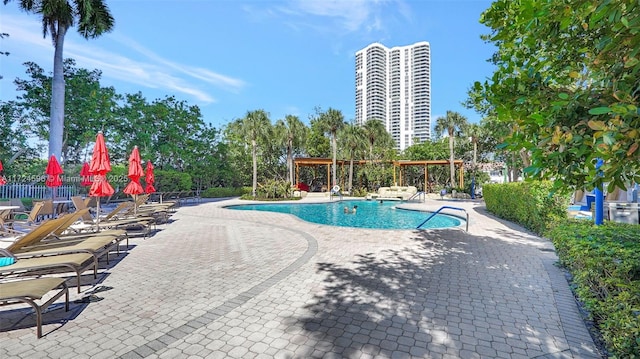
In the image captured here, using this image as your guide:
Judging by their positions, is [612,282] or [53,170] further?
[53,170]

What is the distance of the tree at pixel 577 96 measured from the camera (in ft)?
5.37

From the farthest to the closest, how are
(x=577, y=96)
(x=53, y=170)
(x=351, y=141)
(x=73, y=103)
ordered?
(x=351, y=141) < (x=73, y=103) < (x=53, y=170) < (x=577, y=96)

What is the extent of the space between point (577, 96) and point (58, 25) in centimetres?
2124

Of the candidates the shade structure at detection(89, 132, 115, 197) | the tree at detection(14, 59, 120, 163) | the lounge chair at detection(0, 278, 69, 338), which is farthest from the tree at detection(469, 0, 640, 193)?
the tree at detection(14, 59, 120, 163)

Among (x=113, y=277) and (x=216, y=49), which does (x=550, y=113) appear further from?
(x=216, y=49)

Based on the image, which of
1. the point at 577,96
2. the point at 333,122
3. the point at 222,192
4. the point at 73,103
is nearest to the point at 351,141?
the point at 333,122

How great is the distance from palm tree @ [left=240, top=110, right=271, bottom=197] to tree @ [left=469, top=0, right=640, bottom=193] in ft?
80.4

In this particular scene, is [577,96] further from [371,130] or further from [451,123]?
[371,130]

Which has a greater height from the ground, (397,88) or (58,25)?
(397,88)

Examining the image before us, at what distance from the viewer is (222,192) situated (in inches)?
1140

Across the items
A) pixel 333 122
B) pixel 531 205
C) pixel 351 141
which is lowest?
pixel 531 205

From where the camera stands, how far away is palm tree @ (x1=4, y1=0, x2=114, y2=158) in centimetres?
1420

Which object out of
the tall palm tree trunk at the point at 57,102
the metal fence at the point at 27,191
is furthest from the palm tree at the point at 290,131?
the metal fence at the point at 27,191

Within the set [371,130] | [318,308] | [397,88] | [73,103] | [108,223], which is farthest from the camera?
[397,88]
